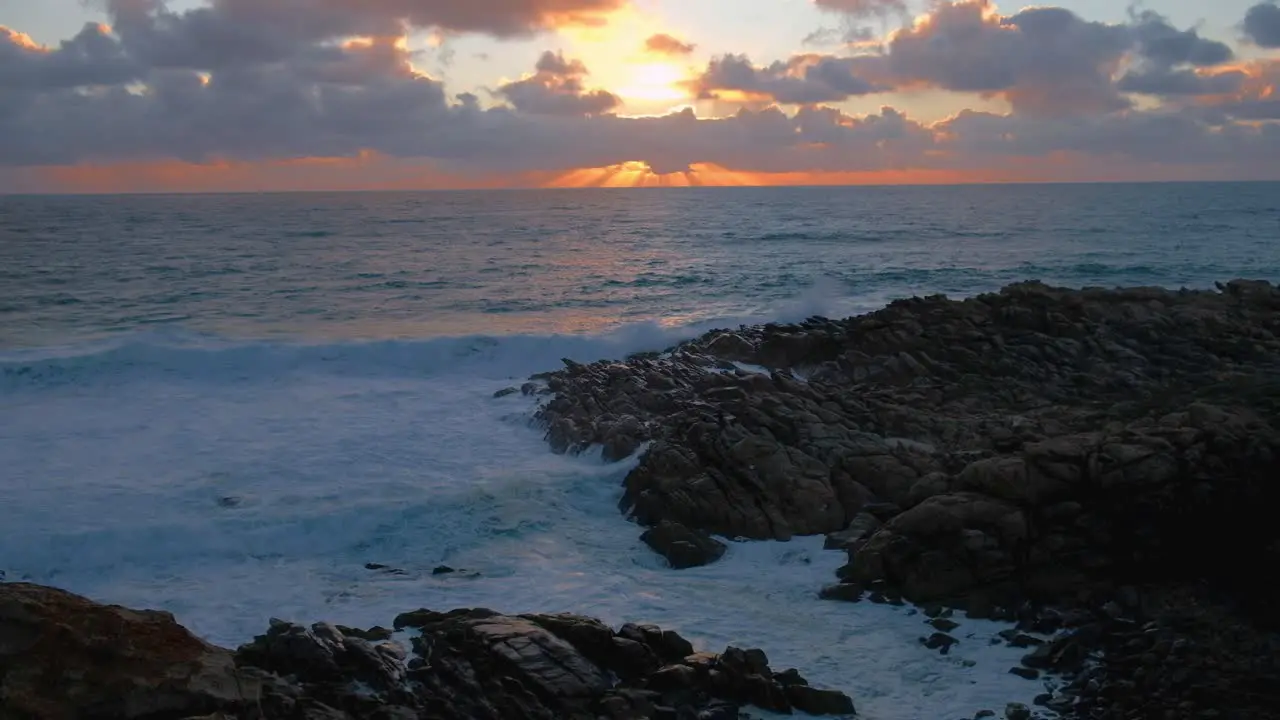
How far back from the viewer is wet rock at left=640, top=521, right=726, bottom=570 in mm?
13492

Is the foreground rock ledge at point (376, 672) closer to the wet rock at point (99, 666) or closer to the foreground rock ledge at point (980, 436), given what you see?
the wet rock at point (99, 666)

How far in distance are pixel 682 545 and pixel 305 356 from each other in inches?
713

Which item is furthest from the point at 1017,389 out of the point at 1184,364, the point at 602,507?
the point at 602,507

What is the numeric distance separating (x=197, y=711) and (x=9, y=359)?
2530 cm

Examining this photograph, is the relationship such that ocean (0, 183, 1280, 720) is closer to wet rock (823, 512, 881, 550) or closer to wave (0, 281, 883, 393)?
wave (0, 281, 883, 393)

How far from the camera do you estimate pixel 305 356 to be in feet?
92.6

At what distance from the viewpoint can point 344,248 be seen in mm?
62312

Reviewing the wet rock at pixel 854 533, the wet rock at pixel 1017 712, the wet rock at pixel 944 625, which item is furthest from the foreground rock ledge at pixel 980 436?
the wet rock at pixel 1017 712

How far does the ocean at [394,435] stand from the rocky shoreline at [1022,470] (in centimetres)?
63

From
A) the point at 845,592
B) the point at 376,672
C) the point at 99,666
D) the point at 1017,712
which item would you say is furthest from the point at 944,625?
the point at 99,666

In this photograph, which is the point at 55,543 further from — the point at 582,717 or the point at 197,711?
the point at 582,717

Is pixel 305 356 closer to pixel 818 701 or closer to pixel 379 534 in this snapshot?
pixel 379 534

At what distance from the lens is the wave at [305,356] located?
2636cm

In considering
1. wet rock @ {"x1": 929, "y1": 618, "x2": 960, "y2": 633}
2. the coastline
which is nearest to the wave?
the coastline
